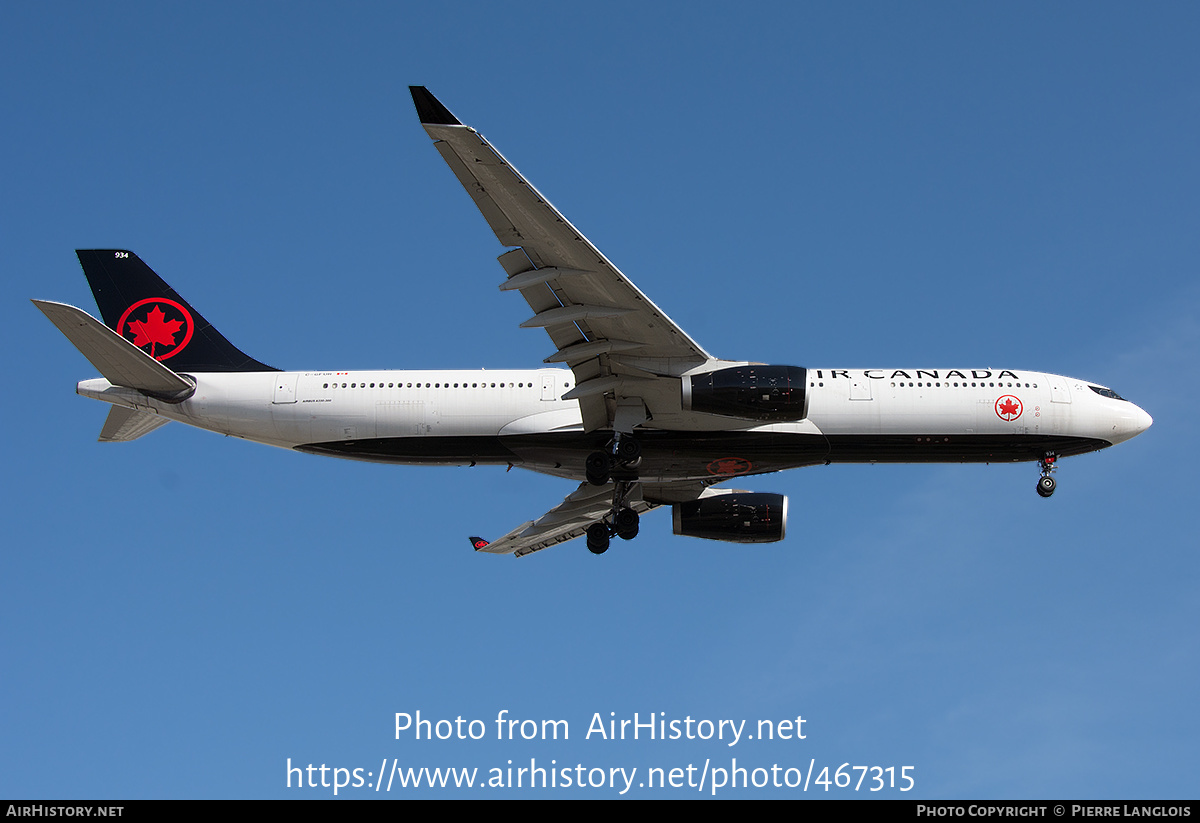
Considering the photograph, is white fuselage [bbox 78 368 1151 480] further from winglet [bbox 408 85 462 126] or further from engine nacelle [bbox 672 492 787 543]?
winglet [bbox 408 85 462 126]

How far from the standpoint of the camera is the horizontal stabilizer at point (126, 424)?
33125 millimetres

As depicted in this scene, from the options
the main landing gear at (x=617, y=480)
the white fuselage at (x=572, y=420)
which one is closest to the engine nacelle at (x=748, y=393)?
the white fuselage at (x=572, y=420)

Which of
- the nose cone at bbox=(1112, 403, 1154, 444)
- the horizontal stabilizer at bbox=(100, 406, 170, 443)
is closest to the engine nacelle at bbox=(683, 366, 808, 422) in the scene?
the nose cone at bbox=(1112, 403, 1154, 444)

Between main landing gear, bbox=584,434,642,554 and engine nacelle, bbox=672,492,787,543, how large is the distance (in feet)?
9.02

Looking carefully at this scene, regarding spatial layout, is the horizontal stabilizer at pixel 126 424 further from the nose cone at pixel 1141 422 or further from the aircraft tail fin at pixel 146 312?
the nose cone at pixel 1141 422

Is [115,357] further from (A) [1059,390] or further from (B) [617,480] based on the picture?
(A) [1059,390]

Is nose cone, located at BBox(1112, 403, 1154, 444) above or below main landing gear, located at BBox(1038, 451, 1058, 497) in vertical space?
above

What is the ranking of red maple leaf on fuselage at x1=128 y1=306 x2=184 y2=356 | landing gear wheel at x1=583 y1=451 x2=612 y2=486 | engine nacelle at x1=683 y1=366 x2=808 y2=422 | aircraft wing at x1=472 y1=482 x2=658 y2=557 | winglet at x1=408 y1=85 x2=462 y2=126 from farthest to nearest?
aircraft wing at x1=472 y1=482 x2=658 y2=557 → red maple leaf on fuselage at x1=128 y1=306 x2=184 y2=356 → landing gear wheel at x1=583 y1=451 x2=612 y2=486 → engine nacelle at x1=683 y1=366 x2=808 y2=422 → winglet at x1=408 y1=85 x2=462 y2=126

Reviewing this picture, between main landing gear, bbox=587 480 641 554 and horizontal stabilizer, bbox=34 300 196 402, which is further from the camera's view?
main landing gear, bbox=587 480 641 554

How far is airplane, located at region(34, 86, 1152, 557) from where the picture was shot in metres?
29.8

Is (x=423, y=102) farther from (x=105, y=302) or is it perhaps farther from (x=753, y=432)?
(x=105, y=302)

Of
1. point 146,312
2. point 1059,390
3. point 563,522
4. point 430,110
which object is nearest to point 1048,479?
point 1059,390
